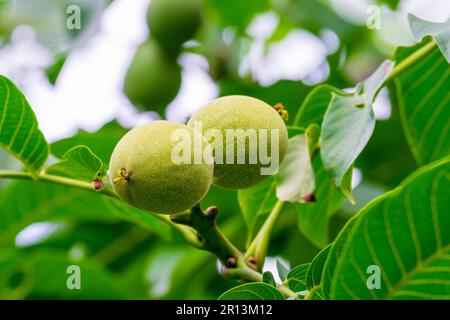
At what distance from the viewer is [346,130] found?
95 cm

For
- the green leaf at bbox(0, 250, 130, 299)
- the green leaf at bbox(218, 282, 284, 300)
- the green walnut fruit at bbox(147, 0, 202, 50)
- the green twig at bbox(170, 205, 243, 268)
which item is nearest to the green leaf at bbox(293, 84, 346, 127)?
the green twig at bbox(170, 205, 243, 268)

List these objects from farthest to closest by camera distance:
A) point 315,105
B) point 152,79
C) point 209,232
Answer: point 152,79
point 315,105
point 209,232

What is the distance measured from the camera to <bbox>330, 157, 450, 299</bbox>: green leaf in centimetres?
72

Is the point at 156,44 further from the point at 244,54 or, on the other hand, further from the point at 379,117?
the point at 379,117

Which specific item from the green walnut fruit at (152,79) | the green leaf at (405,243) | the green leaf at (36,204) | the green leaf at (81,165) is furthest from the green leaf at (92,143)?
the green leaf at (405,243)

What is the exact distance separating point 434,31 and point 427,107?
28 cm

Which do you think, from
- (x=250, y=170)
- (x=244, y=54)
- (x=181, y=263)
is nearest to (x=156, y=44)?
(x=244, y=54)

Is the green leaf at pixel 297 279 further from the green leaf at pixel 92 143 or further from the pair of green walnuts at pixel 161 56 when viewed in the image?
the pair of green walnuts at pixel 161 56

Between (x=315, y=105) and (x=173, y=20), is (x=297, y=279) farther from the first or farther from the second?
(x=173, y=20)

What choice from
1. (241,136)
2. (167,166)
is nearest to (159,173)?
(167,166)

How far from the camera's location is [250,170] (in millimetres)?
908

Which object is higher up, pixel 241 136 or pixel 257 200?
pixel 241 136

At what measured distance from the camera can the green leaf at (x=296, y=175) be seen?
3.39 feet

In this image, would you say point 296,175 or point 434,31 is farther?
point 296,175
